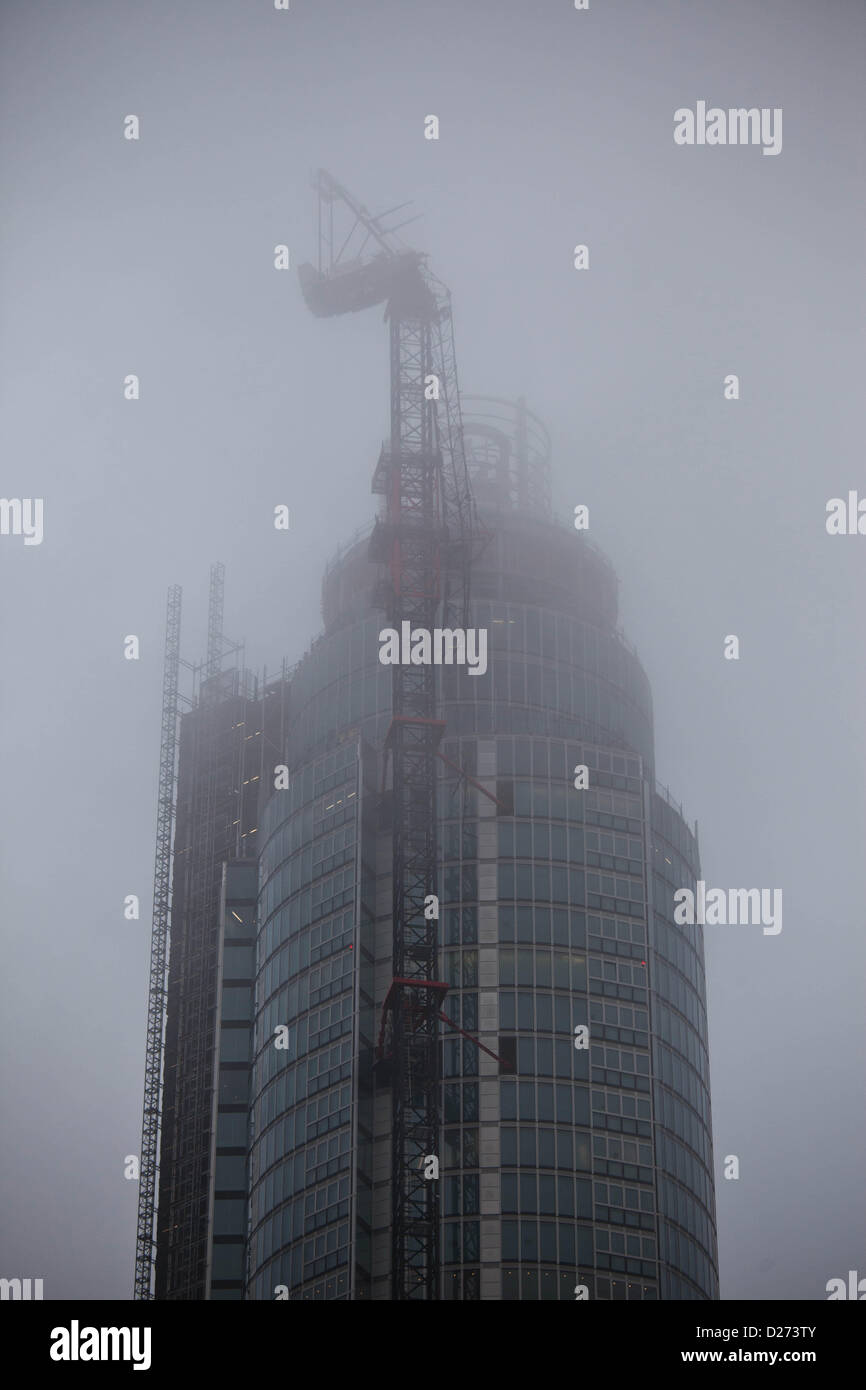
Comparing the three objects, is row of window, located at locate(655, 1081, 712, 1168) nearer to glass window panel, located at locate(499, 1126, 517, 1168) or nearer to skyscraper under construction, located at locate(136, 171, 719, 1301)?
skyscraper under construction, located at locate(136, 171, 719, 1301)

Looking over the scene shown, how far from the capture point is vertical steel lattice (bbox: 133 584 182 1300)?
5561 inches

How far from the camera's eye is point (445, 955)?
120812 millimetres

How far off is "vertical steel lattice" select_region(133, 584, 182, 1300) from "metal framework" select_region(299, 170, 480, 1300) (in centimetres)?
2878

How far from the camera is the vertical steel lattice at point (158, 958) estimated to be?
463 ft

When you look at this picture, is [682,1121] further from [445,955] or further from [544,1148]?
[445,955]

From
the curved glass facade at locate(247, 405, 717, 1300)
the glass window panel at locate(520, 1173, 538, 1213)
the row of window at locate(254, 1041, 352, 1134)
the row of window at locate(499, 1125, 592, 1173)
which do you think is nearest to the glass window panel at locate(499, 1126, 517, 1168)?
the row of window at locate(499, 1125, 592, 1173)

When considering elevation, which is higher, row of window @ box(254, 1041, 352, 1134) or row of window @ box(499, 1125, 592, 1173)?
row of window @ box(254, 1041, 352, 1134)

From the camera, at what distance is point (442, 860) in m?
123

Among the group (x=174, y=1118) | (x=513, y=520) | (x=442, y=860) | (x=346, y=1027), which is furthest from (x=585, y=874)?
(x=174, y=1118)

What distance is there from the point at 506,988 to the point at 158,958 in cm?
3319

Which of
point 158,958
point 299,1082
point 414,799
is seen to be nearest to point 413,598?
point 414,799

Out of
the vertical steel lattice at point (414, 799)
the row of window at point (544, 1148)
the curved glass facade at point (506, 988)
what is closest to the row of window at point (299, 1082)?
the curved glass facade at point (506, 988)

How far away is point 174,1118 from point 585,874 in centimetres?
3297
